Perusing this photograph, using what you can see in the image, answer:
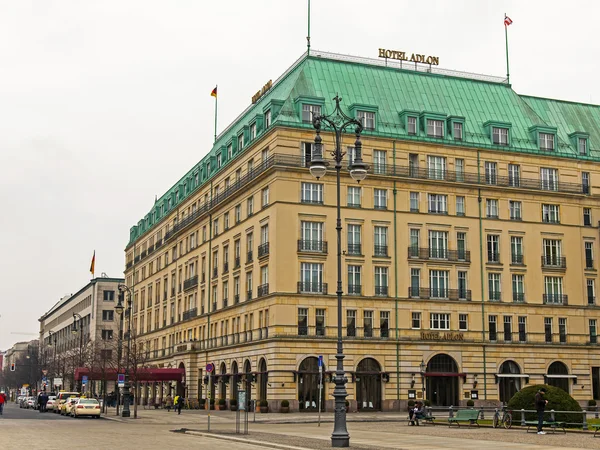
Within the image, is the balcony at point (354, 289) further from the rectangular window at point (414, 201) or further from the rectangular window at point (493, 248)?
the rectangular window at point (493, 248)

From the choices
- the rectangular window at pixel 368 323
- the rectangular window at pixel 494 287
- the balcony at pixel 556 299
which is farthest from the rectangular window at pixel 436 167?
the balcony at pixel 556 299

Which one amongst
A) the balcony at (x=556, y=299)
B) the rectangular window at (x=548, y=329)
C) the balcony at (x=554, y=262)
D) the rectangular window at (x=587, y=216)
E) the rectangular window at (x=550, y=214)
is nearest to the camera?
the rectangular window at (x=548, y=329)

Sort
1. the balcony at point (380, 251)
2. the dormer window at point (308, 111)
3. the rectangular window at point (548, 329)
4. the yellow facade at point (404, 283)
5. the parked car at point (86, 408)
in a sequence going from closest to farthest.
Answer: the parked car at point (86, 408) → the yellow facade at point (404, 283) → the dormer window at point (308, 111) → the balcony at point (380, 251) → the rectangular window at point (548, 329)

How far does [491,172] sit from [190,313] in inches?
1388

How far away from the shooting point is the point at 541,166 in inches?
3017

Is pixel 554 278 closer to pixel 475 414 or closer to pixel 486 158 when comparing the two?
pixel 486 158

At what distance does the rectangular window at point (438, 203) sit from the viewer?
239 feet

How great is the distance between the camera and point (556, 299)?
7519 cm

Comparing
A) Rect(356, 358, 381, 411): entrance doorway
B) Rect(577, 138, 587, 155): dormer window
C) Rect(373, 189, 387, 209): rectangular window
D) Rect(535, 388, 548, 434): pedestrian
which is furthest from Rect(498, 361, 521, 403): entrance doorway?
Rect(535, 388, 548, 434): pedestrian

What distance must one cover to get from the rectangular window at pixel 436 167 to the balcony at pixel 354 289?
11.6 m

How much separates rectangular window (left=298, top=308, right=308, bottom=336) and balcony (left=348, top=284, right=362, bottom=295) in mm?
3926

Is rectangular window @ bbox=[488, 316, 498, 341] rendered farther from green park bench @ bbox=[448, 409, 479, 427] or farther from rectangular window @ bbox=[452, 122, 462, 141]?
green park bench @ bbox=[448, 409, 479, 427]

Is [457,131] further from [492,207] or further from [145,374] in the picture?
[145,374]

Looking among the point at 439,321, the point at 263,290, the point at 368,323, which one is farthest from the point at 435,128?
the point at 263,290
